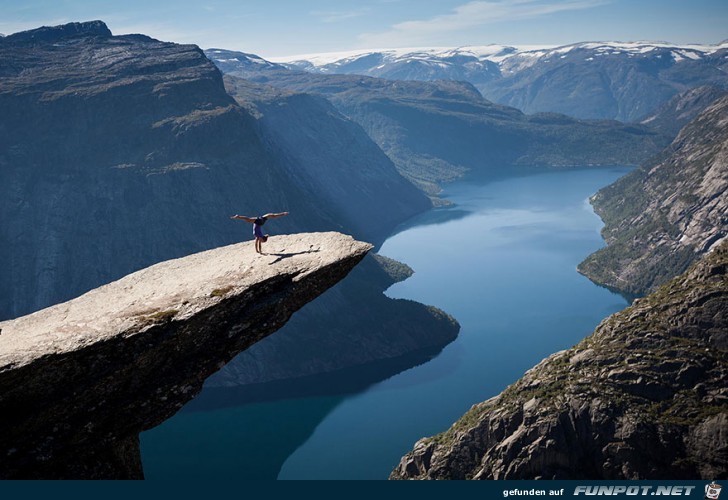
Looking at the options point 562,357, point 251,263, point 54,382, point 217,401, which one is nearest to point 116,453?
point 54,382

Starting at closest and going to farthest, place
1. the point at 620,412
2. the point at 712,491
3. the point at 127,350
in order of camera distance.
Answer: the point at 127,350, the point at 712,491, the point at 620,412

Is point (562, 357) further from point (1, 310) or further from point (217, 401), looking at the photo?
point (1, 310)

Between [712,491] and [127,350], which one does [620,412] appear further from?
[127,350]

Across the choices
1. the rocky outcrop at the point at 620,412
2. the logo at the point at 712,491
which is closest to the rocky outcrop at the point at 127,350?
the logo at the point at 712,491

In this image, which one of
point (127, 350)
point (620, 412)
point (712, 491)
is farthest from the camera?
point (620, 412)

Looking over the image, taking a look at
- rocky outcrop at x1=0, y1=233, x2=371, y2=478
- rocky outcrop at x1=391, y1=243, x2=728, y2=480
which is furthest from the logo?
rocky outcrop at x1=391, y1=243, x2=728, y2=480

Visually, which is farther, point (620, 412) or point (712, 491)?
A: point (620, 412)

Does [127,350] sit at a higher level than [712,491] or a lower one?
higher

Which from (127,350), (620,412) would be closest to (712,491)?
(127,350)
